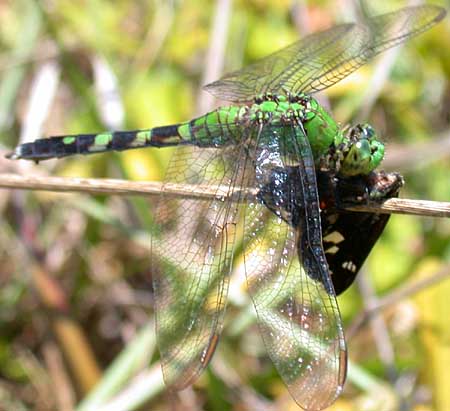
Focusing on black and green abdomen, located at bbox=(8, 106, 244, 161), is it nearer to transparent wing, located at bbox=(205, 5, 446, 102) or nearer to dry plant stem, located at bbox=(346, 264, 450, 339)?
transparent wing, located at bbox=(205, 5, 446, 102)

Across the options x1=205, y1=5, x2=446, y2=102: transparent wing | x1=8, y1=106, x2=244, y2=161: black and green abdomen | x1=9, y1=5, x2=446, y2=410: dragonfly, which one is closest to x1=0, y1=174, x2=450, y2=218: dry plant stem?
x1=9, y1=5, x2=446, y2=410: dragonfly

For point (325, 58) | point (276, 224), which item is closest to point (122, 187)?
point (276, 224)

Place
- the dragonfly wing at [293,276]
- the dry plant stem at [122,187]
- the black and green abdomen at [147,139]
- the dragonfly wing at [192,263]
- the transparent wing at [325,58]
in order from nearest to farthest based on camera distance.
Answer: the dragonfly wing at [293,276] → the dragonfly wing at [192,263] → the dry plant stem at [122,187] → the black and green abdomen at [147,139] → the transparent wing at [325,58]

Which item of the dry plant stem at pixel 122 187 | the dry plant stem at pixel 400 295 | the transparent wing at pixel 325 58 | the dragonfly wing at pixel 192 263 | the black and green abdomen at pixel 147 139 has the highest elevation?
the transparent wing at pixel 325 58

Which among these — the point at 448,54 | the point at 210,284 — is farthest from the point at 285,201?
the point at 448,54

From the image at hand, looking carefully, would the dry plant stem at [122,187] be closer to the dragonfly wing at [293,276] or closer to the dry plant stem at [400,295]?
the dragonfly wing at [293,276]

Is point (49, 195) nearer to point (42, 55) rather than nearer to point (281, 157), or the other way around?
point (42, 55)

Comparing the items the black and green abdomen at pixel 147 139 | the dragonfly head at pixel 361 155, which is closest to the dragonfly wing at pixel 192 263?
the black and green abdomen at pixel 147 139
